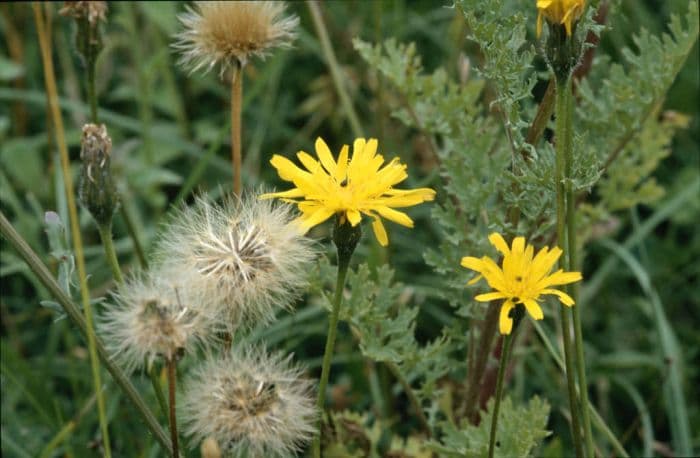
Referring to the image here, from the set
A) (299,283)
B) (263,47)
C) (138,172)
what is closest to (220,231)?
(299,283)

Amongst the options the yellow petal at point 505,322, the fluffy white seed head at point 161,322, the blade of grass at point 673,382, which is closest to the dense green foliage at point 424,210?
the blade of grass at point 673,382

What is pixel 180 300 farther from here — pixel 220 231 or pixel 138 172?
pixel 138 172

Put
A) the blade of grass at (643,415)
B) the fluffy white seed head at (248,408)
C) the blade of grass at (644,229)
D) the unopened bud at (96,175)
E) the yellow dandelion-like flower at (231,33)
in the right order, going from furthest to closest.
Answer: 1. the blade of grass at (644,229)
2. the blade of grass at (643,415)
3. the yellow dandelion-like flower at (231,33)
4. the unopened bud at (96,175)
5. the fluffy white seed head at (248,408)

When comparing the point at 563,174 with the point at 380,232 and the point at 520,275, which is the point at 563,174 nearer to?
the point at 520,275

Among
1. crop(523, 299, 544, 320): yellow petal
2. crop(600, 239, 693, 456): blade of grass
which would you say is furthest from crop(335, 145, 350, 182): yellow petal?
crop(600, 239, 693, 456): blade of grass

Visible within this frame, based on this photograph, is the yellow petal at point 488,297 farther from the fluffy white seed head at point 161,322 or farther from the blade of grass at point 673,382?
the blade of grass at point 673,382

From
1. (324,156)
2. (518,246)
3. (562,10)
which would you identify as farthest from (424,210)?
(562,10)
